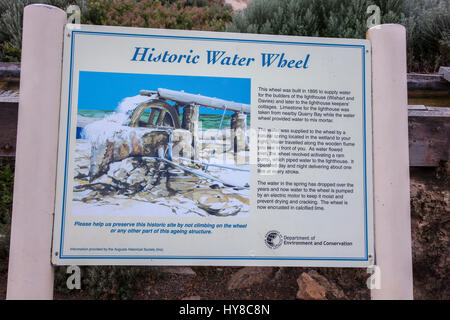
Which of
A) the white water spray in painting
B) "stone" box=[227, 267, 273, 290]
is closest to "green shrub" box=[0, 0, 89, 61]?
the white water spray in painting

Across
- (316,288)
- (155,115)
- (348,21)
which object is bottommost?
(316,288)

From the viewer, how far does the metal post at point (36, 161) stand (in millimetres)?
2428

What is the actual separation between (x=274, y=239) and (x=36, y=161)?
5.88 feet

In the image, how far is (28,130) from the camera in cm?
246

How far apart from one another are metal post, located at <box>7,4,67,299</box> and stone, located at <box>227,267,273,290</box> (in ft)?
5.36

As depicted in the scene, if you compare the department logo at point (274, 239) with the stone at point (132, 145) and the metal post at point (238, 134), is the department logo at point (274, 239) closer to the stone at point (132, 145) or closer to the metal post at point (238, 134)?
the metal post at point (238, 134)

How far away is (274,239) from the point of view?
8.45ft

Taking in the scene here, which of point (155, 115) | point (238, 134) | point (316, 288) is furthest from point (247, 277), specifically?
point (155, 115)

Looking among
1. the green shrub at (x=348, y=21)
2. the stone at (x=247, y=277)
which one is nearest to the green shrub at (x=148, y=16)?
the green shrub at (x=348, y=21)

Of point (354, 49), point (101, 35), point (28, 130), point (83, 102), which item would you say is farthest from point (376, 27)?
point (28, 130)

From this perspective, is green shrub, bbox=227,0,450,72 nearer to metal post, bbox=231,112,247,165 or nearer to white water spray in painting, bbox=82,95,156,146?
metal post, bbox=231,112,247,165

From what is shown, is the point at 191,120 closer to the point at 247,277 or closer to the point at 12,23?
the point at 247,277

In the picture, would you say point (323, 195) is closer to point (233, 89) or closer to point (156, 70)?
point (233, 89)

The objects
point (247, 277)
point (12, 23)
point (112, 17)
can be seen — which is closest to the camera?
point (247, 277)
